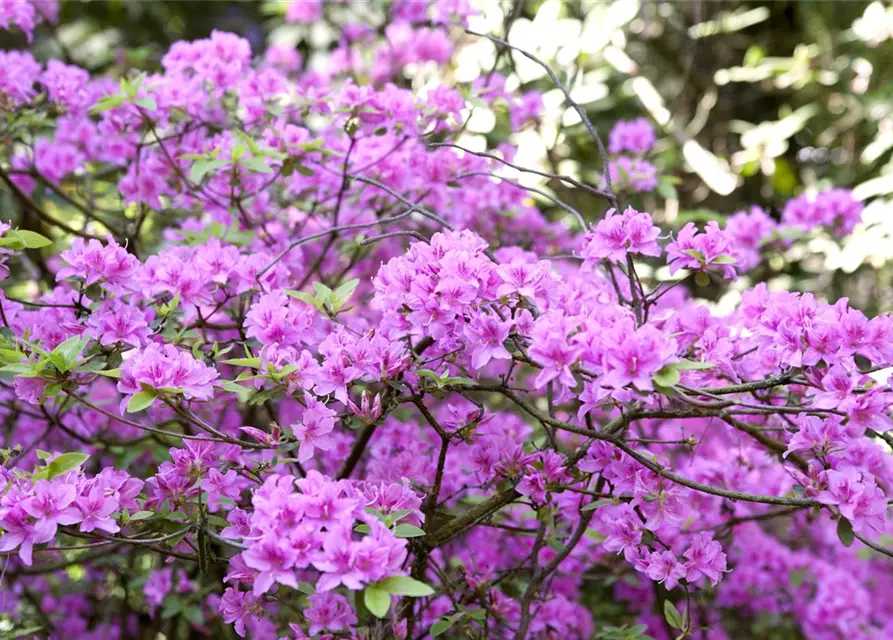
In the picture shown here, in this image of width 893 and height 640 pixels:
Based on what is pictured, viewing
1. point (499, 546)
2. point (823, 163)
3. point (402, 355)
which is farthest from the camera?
point (823, 163)

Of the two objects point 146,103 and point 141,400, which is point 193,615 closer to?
point 141,400

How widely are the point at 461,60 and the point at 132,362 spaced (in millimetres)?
1825

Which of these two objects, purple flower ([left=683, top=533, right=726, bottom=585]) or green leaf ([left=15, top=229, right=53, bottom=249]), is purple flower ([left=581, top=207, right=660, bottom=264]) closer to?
purple flower ([left=683, top=533, right=726, bottom=585])

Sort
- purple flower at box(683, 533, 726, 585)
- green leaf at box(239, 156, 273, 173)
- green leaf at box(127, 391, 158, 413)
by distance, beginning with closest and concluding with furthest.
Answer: green leaf at box(127, 391, 158, 413), purple flower at box(683, 533, 726, 585), green leaf at box(239, 156, 273, 173)

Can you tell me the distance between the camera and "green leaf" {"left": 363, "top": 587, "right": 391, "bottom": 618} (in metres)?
0.93

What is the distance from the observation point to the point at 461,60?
8.73ft

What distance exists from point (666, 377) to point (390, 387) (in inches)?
16.0

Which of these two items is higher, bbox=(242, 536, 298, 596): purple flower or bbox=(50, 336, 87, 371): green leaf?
bbox=(50, 336, 87, 371): green leaf

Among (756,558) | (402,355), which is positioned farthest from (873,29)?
(402,355)

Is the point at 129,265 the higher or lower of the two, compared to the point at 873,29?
lower

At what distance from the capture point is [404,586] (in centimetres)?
97

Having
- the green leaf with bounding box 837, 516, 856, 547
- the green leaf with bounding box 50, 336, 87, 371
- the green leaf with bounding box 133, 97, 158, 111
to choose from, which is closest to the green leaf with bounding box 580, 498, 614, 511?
the green leaf with bounding box 837, 516, 856, 547

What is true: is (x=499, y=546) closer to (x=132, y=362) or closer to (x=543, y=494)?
(x=543, y=494)

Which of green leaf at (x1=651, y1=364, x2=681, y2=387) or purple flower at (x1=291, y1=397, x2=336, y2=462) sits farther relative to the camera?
purple flower at (x1=291, y1=397, x2=336, y2=462)
